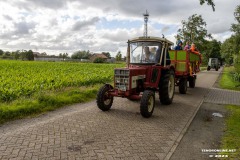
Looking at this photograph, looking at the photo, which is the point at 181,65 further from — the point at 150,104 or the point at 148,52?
the point at 150,104

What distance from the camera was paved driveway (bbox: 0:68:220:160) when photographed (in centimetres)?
518

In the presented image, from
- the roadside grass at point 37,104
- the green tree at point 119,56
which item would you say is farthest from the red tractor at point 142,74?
the green tree at point 119,56

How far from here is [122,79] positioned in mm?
8312

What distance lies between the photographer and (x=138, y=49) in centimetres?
940

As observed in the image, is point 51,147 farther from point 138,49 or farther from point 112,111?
point 138,49

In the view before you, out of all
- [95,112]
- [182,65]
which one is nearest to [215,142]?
[95,112]

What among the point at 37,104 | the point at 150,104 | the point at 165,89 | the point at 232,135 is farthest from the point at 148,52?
the point at 37,104

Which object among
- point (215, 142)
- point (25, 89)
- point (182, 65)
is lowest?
point (215, 142)

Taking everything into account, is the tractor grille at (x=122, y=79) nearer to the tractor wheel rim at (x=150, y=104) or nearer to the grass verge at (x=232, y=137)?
the tractor wheel rim at (x=150, y=104)

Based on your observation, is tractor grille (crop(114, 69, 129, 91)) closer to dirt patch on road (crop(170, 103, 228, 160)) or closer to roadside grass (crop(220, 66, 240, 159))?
dirt patch on road (crop(170, 103, 228, 160))

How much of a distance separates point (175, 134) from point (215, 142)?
1.06 metres

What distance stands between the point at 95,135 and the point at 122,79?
2.66m

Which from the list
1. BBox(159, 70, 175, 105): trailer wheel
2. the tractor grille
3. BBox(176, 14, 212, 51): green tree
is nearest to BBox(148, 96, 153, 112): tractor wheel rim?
the tractor grille

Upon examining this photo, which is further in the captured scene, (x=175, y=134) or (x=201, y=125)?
(x=201, y=125)
